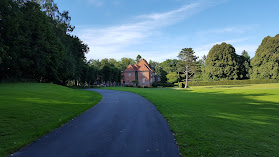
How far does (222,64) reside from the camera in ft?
199

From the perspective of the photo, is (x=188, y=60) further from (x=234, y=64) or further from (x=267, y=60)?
(x=267, y=60)

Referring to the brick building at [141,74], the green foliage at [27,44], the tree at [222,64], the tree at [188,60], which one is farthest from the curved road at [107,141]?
the tree at [222,64]

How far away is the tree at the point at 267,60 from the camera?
53375 millimetres

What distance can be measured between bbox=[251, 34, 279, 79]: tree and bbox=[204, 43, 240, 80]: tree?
6724 millimetres

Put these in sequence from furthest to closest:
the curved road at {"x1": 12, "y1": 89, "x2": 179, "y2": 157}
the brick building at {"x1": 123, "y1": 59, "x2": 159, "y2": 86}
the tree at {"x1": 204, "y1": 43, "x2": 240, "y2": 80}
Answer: the brick building at {"x1": 123, "y1": 59, "x2": 159, "y2": 86} < the tree at {"x1": 204, "y1": 43, "x2": 240, "y2": 80} < the curved road at {"x1": 12, "y1": 89, "x2": 179, "y2": 157}

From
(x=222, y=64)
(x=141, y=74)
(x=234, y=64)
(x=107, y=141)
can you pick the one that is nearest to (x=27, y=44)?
(x=107, y=141)

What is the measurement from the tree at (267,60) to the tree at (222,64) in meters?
6.72

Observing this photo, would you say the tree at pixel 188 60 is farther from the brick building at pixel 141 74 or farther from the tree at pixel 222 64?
the brick building at pixel 141 74

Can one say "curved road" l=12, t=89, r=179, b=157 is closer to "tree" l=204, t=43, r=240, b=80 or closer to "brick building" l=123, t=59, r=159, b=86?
"brick building" l=123, t=59, r=159, b=86

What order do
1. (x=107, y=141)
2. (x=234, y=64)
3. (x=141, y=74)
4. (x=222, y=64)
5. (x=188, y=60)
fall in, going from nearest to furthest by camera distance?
1. (x=107, y=141)
2. (x=188, y=60)
3. (x=234, y=64)
4. (x=222, y=64)
5. (x=141, y=74)

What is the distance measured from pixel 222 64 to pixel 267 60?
14581mm

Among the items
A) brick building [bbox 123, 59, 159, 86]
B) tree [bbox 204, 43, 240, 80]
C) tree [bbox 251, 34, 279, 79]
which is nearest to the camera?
tree [bbox 251, 34, 279, 79]

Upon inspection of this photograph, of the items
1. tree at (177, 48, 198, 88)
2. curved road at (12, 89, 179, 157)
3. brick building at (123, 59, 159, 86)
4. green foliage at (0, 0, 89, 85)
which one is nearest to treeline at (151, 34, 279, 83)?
tree at (177, 48, 198, 88)

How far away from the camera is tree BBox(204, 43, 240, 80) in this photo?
5972 cm
